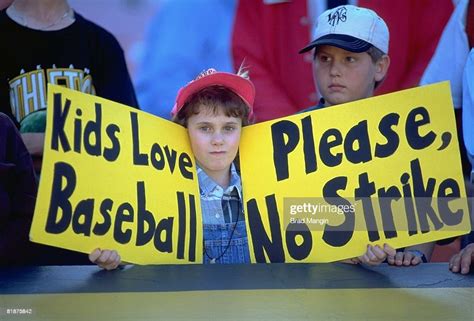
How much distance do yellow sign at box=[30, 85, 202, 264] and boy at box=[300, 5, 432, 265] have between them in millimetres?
749

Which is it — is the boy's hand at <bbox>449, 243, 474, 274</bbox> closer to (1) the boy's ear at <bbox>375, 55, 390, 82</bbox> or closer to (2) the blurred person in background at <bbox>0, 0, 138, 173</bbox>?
(1) the boy's ear at <bbox>375, 55, 390, 82</bbox>

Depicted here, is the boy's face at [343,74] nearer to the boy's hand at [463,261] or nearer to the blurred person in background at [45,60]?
the boy's hand at [463,261]

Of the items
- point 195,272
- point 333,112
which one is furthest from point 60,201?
point 333,112

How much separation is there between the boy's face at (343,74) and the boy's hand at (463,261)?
91cm

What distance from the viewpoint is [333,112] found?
2982mm

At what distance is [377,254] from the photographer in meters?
2.78

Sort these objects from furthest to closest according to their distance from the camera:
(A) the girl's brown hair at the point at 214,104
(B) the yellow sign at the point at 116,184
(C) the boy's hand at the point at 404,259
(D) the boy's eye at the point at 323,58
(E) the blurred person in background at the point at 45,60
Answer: (E) the blurred person in background at the point at 45,60 < (D) the boy's eye at the point at 323,58 < (A) the girl's brown hair at the point at 214,104 < (C) the boy's hand at the point at 404,259 < (B) the yellow sign at the point at 116,184

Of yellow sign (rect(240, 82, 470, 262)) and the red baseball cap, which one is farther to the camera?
the red baseball cap

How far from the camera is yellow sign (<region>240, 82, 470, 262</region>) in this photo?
2846 mm

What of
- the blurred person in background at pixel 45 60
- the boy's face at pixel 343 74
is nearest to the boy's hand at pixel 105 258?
the boy's face at pixel 343 74

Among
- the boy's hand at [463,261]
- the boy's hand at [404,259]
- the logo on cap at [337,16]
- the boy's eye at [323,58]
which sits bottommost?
the boy's hand at [463,261]

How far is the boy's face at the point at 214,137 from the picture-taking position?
2.99 meters

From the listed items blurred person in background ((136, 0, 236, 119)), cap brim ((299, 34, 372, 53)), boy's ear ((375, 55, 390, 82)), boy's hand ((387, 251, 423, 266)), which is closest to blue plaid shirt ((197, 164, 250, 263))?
boy's hand ((387, 251, 423, 266))

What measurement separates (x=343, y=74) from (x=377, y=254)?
0.96 m
